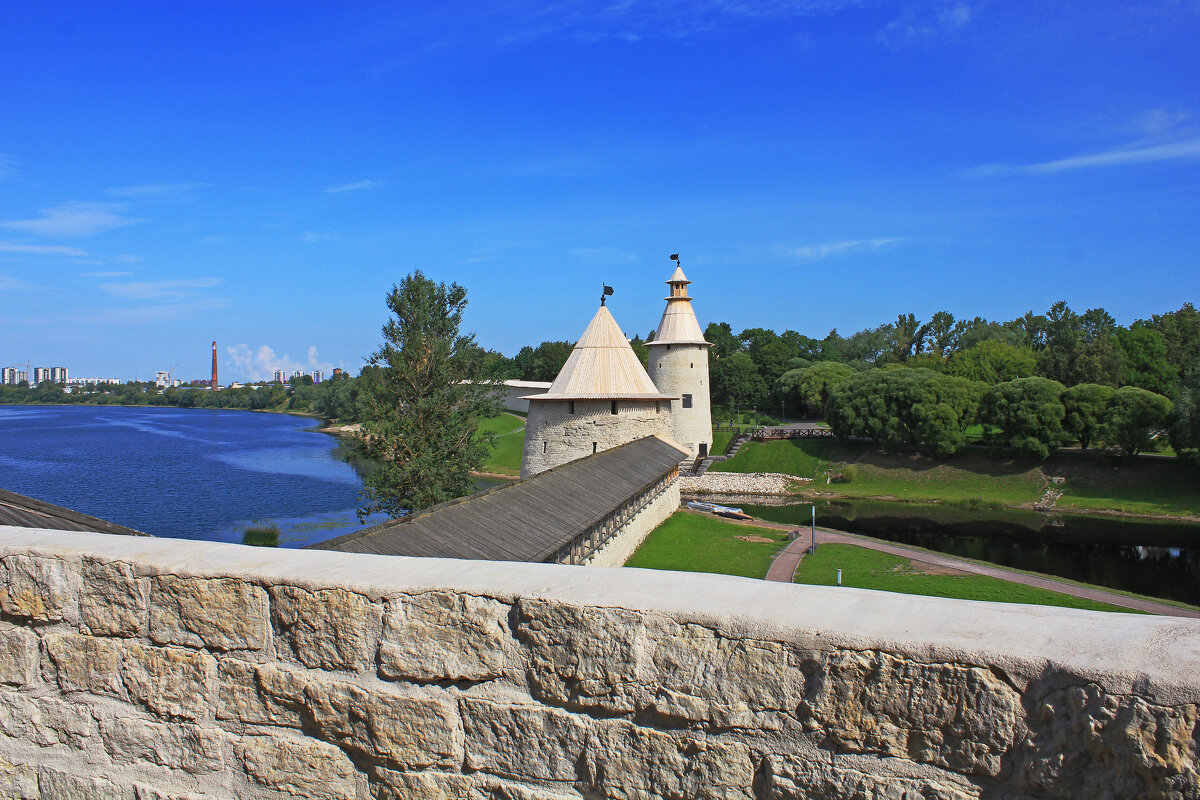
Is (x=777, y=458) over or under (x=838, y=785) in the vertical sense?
under

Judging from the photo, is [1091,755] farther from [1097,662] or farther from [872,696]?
[872,696]

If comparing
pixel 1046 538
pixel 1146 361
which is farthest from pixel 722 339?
pixel 1046 538

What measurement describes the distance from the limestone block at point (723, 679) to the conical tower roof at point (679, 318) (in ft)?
125

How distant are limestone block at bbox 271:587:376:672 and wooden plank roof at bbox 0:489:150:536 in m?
3.31

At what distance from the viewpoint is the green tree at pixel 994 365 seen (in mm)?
55375

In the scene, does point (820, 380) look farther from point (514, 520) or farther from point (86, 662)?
point (86, 662)

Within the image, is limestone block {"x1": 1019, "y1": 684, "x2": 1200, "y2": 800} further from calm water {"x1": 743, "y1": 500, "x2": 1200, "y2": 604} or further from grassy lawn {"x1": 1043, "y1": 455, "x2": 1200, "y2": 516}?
grassy lawn {"x1": 1043, "y1": 455, "x2": 1200, "y2": 516}

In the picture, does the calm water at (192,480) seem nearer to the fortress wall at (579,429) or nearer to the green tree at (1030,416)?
the fortress wall at (579,429)

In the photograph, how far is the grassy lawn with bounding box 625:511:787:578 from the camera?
717 inches

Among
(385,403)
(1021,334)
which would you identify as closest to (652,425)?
(385,403)

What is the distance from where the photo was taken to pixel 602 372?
72.2 ft

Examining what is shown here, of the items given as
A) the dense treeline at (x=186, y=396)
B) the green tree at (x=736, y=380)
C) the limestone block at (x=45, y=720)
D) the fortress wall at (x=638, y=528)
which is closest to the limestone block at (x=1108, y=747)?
the limestone block at (x=45, y=720)

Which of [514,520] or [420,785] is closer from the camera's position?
[420,785]

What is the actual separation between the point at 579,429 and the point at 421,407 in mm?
4297
